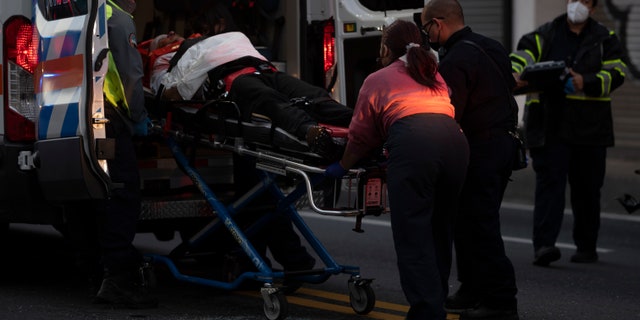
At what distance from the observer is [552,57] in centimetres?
999

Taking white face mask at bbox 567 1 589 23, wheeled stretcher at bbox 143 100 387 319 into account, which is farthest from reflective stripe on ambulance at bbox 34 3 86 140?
white face mask at bbox 567 1 589 23

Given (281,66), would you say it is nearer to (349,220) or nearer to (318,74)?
(318,74)

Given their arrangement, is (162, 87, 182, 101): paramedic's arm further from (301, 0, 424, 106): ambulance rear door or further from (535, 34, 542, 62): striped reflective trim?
(535, 34, 542, 62): striped reflective trim

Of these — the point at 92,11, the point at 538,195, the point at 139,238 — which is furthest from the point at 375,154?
the point at 139,238

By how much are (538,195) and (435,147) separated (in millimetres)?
3564

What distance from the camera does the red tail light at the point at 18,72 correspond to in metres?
7.56

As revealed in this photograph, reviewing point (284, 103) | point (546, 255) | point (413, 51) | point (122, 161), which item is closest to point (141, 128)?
point (122, 161)

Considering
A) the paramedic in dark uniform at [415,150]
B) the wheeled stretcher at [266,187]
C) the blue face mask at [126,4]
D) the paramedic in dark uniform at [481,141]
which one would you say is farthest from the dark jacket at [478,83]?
the blue face mask at [126,4]

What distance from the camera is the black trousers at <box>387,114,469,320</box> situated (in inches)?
253

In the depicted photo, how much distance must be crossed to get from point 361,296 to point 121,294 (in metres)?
1.27

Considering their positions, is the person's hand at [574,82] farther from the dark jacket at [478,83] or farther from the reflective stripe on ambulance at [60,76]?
the reflective stripe on ambulance at [60,76]

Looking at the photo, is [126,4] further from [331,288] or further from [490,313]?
[490,313]

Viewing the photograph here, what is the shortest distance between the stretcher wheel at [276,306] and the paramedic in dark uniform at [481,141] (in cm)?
98

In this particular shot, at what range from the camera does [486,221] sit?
729 cm
